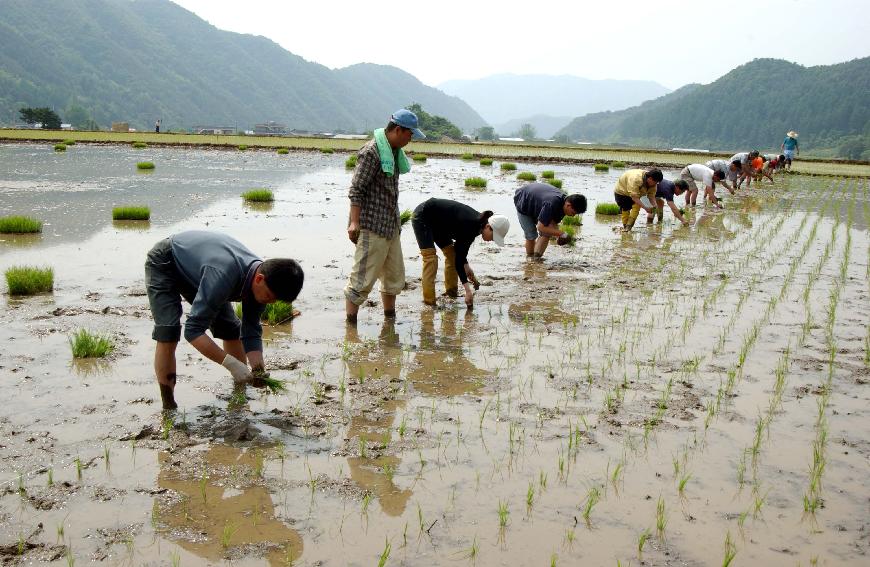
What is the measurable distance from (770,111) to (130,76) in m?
122

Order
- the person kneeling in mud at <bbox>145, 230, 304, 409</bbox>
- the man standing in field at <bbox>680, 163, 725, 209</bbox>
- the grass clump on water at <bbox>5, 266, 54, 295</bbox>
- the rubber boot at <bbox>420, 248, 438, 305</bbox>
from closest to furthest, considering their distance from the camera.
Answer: the person kneeling in mud at <bbox>145, 230, 304, 409</bbox> < the grass clump on water at <bbox>5, 266, 54, 295</bbox> < the rubber boot at <bbox>420, 248, 438, 305</bbox> < the man standing in field at <bbox>680, 163, 725, 209</bbox>

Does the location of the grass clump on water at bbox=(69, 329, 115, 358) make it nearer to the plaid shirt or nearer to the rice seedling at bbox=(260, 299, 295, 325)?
the rice seedling at bbox=(260, 299, 295, 325)

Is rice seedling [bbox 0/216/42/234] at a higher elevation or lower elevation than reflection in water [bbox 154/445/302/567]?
higher

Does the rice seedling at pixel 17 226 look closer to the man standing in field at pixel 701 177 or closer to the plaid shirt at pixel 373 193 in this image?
the plaid shirt at pixel 373 193

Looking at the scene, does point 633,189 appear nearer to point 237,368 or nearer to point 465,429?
point 465,429

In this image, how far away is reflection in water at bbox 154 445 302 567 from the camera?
2.67 metres

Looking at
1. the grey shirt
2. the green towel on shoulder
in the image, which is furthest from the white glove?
the green towel on shoulder

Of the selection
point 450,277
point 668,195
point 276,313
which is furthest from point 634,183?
point 276,313

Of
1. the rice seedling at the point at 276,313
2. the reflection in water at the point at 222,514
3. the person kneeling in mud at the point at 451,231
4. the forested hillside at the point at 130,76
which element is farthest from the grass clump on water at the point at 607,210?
the forested hillside at the point at 130,76

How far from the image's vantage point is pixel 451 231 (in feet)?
20.4

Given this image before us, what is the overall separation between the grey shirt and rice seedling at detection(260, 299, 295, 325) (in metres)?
1.76

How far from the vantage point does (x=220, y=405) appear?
13.2 feet

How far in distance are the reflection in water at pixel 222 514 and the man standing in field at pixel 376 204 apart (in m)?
2.39

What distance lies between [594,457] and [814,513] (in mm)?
953
